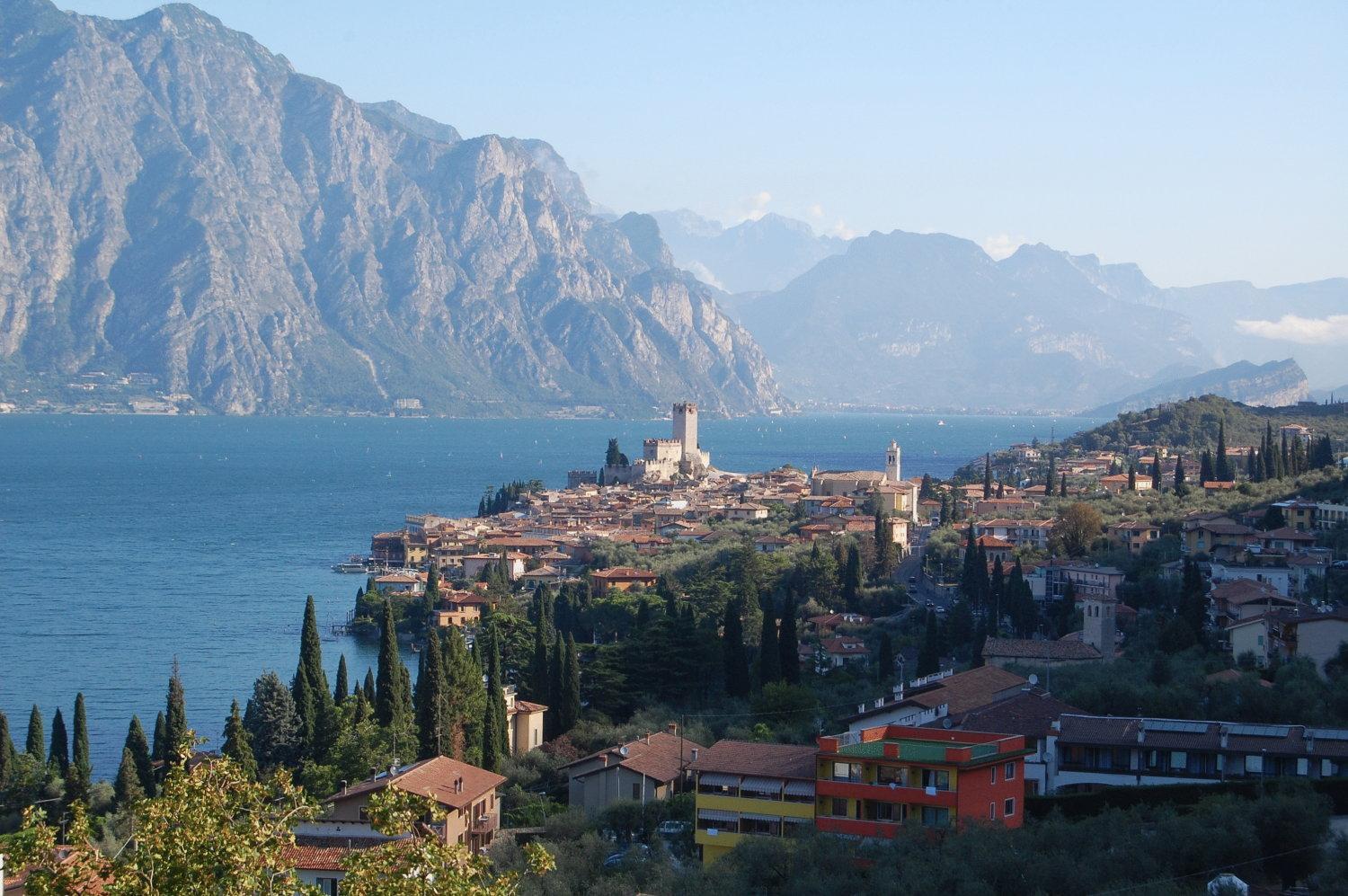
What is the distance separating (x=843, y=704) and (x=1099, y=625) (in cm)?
782

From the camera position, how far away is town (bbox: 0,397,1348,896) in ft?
75.5

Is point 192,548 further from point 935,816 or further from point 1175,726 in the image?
point 935,816

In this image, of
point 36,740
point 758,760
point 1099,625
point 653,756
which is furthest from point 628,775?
point 36,740

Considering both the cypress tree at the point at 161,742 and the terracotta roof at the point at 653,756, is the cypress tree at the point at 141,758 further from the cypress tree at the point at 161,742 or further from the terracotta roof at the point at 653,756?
the terracotta roof at the point at 653,756

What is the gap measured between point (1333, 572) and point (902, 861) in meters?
28.0

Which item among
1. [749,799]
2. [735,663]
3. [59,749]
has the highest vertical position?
[749,799]

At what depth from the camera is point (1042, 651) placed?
3831 centimetres

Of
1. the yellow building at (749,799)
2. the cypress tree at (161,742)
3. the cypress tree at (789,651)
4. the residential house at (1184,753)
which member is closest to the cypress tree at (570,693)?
the cypress tree at (789,651)

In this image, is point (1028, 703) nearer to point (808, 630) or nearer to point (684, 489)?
point (808, 630)

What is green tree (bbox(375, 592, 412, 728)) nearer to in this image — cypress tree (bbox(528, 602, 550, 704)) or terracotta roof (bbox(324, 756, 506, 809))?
cypress tree (bbox(528, 602, 550, 704))

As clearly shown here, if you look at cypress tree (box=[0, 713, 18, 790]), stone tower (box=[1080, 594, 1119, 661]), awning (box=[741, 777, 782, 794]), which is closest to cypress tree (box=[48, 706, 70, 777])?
cypress tree (box=[0, 713, 18, 790])

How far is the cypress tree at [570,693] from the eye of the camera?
37.1 m

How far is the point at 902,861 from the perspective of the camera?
20281 millimetres

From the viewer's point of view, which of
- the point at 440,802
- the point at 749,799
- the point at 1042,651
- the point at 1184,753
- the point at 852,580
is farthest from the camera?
the point at 852,580
